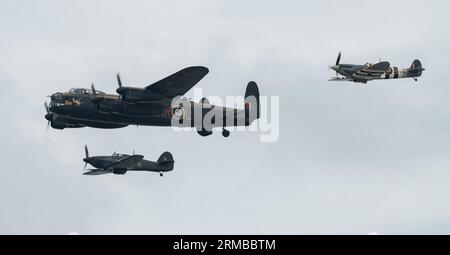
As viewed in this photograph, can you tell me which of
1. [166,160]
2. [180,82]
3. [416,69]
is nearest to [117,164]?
[166,160]

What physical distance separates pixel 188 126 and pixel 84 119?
637 cm

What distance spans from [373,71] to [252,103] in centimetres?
1219

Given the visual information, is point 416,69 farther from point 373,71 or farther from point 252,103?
point 252,103

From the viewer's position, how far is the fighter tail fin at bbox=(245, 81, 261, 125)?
2462 inches

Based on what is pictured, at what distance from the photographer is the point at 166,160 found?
82.5m

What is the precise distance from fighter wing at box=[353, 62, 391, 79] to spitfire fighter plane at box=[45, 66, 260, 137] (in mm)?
14702

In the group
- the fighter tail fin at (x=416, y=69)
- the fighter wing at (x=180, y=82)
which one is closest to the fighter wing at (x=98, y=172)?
the fighter wing at (x=180, y=82)

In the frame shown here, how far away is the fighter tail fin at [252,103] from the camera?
205 ft

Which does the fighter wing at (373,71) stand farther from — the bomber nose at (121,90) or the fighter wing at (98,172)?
the bomber nose at (121,90)

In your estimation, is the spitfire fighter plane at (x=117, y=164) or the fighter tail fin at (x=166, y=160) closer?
the spitfire fighter plane at (x=117, y=164)
